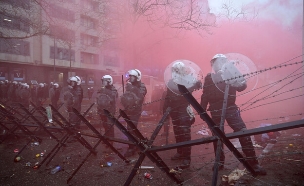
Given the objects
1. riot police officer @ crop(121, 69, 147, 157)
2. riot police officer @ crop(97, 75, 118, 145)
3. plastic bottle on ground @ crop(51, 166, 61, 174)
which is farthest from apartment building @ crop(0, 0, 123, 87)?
plastic bottle on ground @ crop(51, 166, 61, 174)

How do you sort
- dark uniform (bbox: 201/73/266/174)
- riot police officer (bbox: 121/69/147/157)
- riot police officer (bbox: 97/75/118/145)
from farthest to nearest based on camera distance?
riot police officer (bbox: 97/75/118/145)
riot police officer (bbox: 121/69/147/157)
dark uniform (bbox: 201/73/266/174)

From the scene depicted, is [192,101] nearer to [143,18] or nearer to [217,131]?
[217,131]

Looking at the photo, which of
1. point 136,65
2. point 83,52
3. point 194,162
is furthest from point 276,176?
point 83,52

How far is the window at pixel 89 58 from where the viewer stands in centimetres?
3109

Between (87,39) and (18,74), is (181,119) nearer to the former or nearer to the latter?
(18,74)

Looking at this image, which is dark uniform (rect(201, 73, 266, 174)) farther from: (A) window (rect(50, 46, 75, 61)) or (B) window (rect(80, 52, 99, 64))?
(B) window (rect(80, 52, 99, 64))

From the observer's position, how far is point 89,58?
3209 centimetres

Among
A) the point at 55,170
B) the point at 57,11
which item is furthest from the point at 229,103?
the point at 57,11

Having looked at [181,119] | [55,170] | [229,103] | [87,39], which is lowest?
[55,170]

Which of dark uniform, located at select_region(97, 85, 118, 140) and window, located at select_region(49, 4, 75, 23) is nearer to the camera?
dark uniform, located at select_region(97, 85, 118, 140)

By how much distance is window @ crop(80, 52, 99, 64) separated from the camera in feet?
102

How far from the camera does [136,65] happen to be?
1238cm

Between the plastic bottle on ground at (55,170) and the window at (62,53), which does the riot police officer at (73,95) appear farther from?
the window at (62,53)

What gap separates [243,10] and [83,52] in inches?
938
